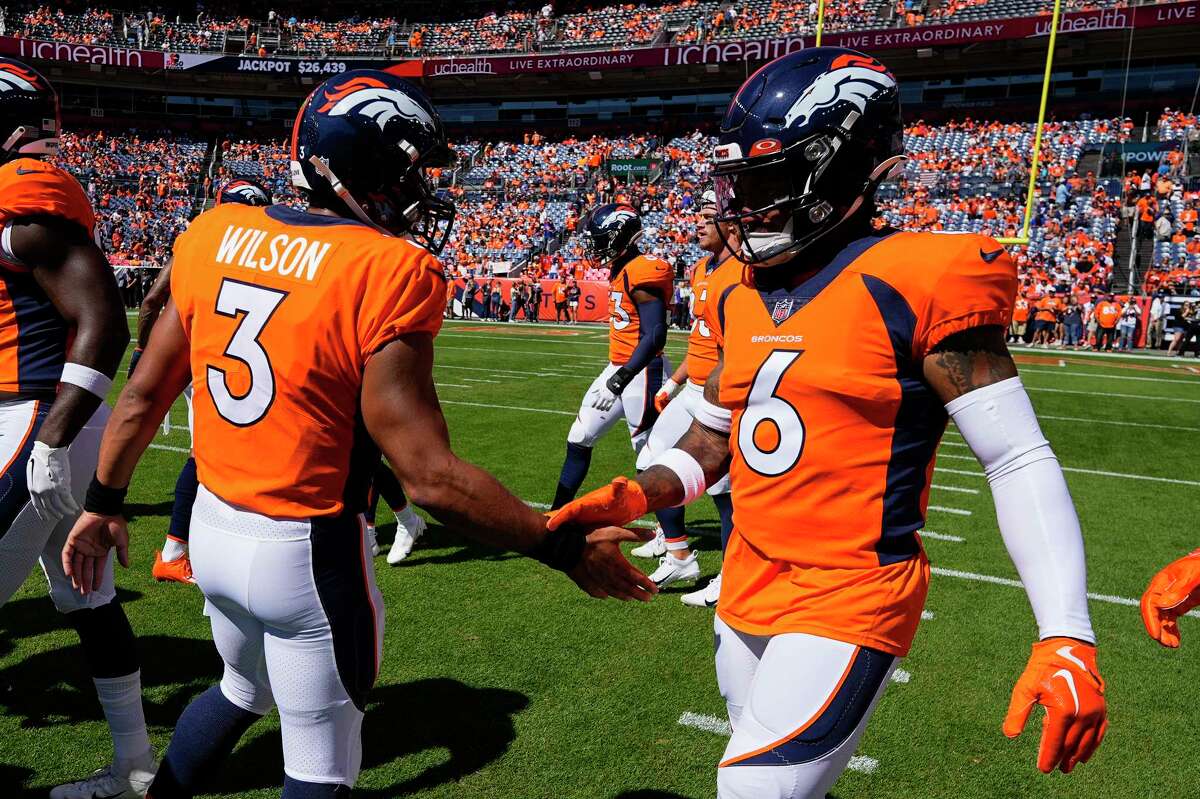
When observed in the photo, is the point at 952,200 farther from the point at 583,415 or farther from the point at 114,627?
the point at 114,627

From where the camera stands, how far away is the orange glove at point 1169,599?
2123 mm

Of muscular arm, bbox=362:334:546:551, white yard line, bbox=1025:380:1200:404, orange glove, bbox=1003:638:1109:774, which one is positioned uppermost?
muscular arm, bbox=362:334:546:551

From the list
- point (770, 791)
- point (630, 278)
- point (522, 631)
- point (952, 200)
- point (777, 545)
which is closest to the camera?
point (770, 791)

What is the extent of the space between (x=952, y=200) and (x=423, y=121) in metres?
28.8

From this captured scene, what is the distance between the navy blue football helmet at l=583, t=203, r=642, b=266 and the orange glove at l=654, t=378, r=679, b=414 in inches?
41.8

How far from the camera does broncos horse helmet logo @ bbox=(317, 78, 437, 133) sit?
206cm

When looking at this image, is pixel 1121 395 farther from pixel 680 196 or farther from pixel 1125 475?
pixel 680 196

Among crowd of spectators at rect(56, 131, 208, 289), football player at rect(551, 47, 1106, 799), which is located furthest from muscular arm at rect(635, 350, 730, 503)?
crowd of spectators at rect(56, 131, 208, 289)

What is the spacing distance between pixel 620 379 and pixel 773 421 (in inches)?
156

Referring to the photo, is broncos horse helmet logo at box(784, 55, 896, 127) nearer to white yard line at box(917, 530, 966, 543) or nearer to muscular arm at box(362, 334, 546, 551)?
muscular arm at box(362, 334, 546, 551)

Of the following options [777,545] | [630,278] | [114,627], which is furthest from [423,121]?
[630,278]

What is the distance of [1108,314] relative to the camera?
70.8ft

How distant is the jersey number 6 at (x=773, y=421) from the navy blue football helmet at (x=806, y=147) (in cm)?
26

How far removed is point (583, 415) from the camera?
6266mm
